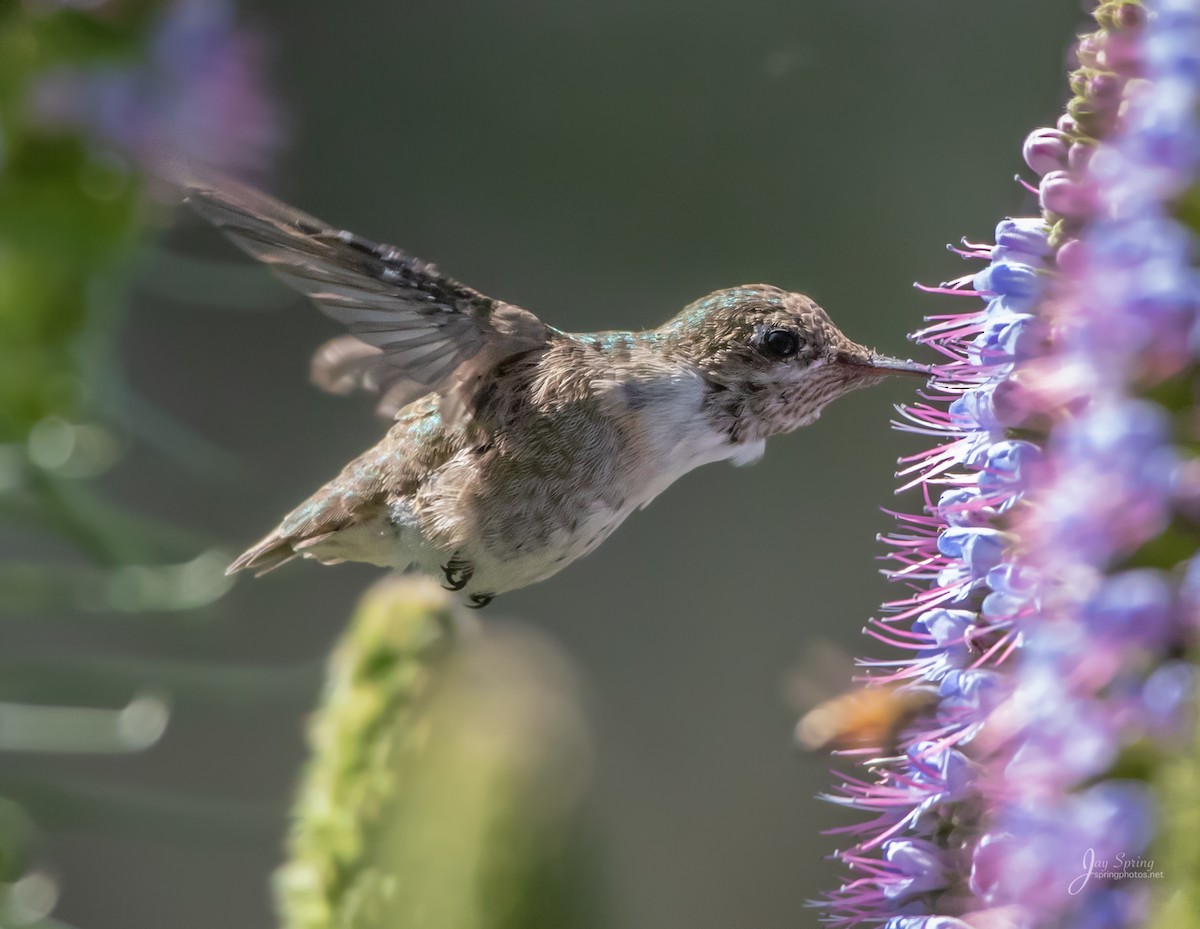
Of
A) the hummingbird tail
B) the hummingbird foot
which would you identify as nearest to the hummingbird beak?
the hummingbird foot

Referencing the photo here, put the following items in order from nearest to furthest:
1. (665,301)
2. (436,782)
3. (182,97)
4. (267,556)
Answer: (436,782) < (267,556) < (182,97) < (665,301)

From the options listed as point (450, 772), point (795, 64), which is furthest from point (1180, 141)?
point (795, 64)

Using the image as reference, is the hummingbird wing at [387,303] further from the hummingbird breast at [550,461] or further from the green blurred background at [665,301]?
the green blurred background at [665,301]

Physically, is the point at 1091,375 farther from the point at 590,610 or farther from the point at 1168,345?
the point at 590,610

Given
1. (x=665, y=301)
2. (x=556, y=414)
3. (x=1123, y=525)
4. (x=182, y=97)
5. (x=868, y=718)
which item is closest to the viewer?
(x=1123, y=525)

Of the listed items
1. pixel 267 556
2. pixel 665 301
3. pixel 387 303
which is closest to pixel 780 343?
pixel 387 303

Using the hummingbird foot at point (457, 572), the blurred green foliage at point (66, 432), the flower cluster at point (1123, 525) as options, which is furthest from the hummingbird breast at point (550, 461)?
the flower cluster at point (1123, 525)

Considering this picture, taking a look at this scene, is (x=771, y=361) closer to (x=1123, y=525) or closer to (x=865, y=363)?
(x=865, y=363)

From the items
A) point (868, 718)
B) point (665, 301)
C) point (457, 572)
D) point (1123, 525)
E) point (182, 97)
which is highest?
point (665, 301)
